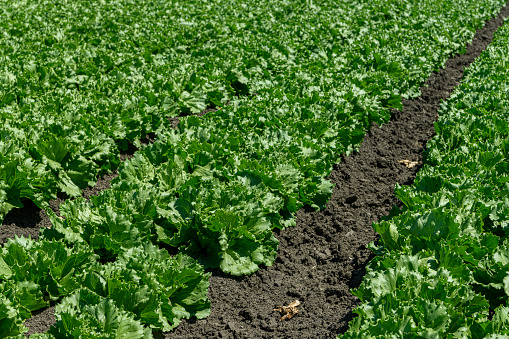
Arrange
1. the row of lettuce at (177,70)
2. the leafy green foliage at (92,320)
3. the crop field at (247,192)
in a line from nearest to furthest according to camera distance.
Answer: the leafy green foliage at (92,320) < the crop field at (247,192) < the row of lettuce at (177,70)

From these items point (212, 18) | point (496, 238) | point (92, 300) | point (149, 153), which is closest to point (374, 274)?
point (496, 238)

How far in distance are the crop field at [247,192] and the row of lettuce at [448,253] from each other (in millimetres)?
19

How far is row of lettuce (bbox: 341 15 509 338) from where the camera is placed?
405cm

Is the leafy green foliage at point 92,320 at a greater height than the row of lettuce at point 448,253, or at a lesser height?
lesser

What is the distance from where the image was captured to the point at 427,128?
1048cm

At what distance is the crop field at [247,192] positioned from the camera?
15.0 feet

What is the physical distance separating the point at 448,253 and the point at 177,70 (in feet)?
22.6

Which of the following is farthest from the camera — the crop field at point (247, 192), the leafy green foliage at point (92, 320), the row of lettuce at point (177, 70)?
the row of lettuce at point (177, 70)

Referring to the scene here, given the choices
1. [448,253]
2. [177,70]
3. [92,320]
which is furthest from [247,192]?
[177,70]

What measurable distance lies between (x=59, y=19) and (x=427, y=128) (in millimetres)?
10171

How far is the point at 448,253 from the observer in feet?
15.5

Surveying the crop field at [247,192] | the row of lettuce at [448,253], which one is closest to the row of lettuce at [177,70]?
the crop field at [247,192]

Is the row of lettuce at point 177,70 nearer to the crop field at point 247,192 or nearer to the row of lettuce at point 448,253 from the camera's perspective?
the crop field at point 247,192

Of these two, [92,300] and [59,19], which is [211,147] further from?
[59,19]
